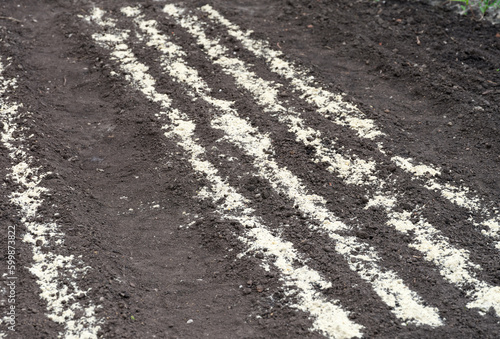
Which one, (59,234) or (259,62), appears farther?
(259,62)

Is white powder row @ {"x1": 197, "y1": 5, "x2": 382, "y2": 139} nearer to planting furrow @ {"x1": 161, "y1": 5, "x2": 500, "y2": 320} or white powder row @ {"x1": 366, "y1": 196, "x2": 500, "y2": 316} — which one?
planting furrow @ {"x1": 161, "y1": 5, "x2": 500, "y2": 320}

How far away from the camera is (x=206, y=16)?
572cm

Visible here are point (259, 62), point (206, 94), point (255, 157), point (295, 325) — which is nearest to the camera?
point (295, 325)

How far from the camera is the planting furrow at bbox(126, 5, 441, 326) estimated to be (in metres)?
2.99

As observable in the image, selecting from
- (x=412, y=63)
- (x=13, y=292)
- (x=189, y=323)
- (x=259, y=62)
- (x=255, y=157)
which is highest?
(x=412, y=63)

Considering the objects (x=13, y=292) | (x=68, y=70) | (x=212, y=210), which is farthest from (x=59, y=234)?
(x=68, y=70)

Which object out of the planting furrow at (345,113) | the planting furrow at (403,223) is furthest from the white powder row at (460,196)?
the planting furrow at (403,223)

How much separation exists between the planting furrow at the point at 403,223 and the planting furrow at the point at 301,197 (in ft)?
0.03

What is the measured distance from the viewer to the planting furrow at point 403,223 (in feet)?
10.1

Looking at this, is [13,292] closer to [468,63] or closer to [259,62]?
[259,62]

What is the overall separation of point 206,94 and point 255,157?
95 cm

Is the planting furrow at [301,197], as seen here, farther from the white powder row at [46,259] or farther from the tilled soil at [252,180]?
the white powder row at [46,259]

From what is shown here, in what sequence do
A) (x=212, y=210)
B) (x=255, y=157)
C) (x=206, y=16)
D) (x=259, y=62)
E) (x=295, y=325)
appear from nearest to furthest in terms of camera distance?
(x=295, y=325)
(x=212, y=210)
(x=255, y=157)
(x=259, y=62)
(x=206, y=16)

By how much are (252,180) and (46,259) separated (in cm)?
149
